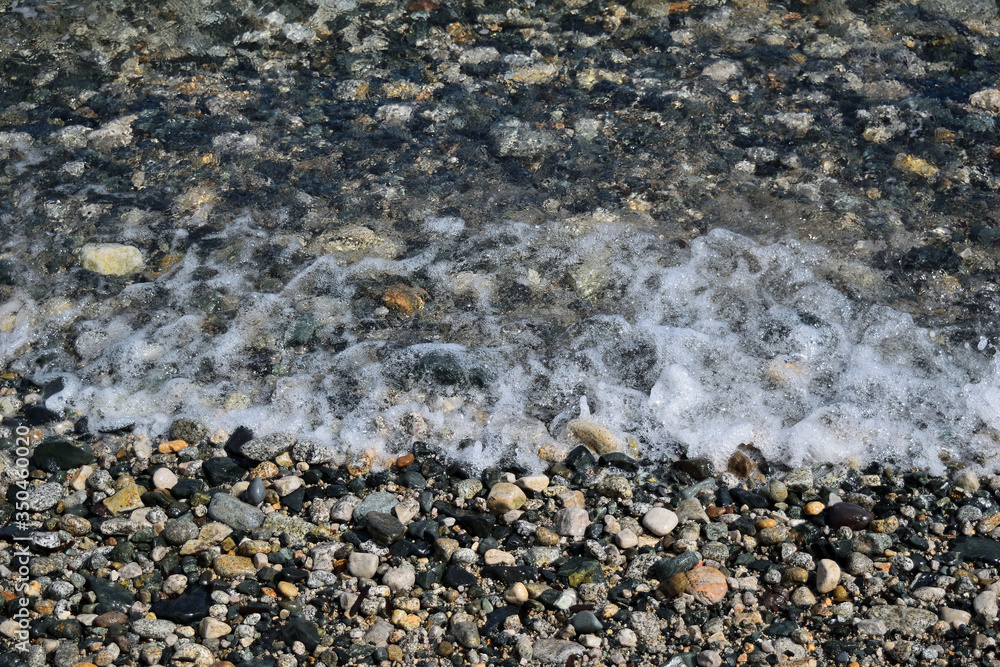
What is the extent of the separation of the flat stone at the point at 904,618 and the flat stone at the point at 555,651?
3.46 ft

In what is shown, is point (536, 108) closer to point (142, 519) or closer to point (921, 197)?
point (921, 197)

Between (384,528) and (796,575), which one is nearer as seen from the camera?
(796,575)

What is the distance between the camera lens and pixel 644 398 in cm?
421

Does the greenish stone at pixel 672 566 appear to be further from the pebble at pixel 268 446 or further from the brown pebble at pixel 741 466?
the pebble at pixel 268 446

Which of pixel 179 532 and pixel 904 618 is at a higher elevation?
pixel 904 618

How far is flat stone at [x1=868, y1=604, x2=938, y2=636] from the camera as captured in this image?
3098 mm

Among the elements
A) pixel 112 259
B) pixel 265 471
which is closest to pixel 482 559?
pixel 265 471

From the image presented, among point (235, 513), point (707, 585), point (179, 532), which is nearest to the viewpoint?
point (707, 585)

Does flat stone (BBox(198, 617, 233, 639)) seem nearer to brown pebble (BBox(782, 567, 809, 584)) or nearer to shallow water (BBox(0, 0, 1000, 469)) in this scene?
shallow water (BBox(0, 0, 1000, 469))

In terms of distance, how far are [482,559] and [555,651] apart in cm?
51

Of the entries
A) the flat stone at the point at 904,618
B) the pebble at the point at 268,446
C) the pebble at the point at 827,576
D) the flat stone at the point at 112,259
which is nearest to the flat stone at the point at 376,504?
the pebble at the point at 268,446

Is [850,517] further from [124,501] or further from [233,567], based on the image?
[124,501]

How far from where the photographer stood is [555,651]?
3.05m

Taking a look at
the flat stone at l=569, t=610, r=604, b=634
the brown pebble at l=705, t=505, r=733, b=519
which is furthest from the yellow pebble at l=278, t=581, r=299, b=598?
the brown pebble at l=705, t=505, r=733, b=519
